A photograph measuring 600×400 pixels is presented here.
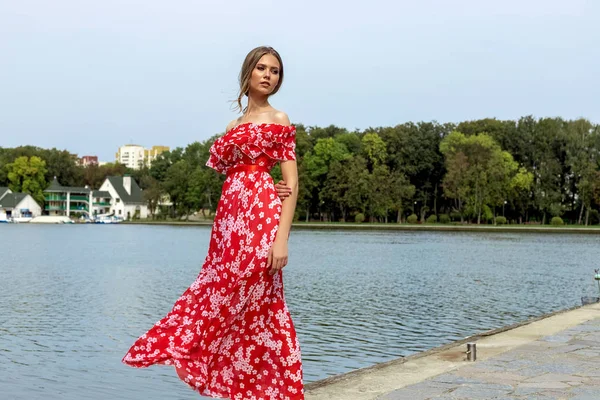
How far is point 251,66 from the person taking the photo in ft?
14.8

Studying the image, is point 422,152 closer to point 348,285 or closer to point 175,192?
point 175,192

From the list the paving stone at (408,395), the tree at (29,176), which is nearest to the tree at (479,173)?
the tree at (29,176)

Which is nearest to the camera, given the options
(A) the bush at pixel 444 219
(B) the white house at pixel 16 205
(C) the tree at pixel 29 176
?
(A) the bush at pixel 444 219

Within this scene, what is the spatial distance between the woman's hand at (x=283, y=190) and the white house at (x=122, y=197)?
4766 inches

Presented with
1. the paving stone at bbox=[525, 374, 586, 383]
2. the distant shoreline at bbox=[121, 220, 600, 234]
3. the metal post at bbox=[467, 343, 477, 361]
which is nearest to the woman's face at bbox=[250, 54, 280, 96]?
the paving stone at bbox=[525, 374, 586, 383]

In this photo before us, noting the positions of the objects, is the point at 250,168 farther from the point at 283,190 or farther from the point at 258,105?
the point at 258,105

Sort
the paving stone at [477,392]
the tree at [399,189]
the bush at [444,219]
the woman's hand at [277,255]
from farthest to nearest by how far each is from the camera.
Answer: the bush at [444,219] → the tree at [399,189] → the paving stone at [477,392] → the woman's hand at [277,255]

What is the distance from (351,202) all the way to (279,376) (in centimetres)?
8016

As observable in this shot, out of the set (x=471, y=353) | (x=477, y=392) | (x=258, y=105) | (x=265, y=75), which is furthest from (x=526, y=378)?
(x=265, y=75)

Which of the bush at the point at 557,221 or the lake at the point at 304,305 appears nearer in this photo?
the lake at the point at 304,305

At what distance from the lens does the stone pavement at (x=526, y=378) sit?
600 cm

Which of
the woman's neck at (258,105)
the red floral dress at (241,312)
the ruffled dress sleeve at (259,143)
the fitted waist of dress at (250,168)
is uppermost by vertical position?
the woman's neck at (258,105)

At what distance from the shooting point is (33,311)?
17.3 metres

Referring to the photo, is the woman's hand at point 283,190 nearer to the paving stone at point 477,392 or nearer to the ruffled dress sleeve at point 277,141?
A: the ruffled dress sleeve at point 277,141
